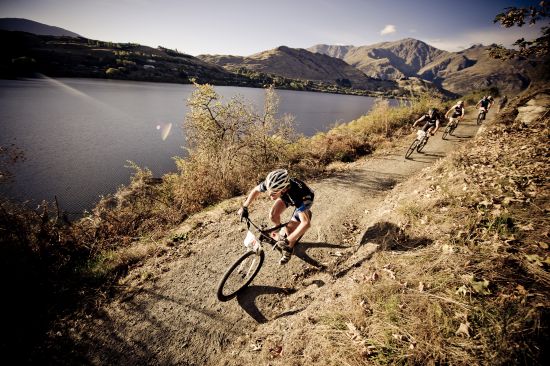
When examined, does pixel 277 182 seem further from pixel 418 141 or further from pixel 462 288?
pixel 418 141

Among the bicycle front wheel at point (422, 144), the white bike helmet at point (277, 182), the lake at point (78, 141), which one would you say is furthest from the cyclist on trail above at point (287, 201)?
the bicycle front wheel at point (422, 144)

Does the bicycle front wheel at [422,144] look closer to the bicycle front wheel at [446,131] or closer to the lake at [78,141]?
the bicycle front wheel at [446,131]

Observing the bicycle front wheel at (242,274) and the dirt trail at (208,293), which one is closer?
the dirt trail at (208,293)

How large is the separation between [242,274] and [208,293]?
93 centimetres

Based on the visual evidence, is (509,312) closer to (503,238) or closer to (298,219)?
(503,238)

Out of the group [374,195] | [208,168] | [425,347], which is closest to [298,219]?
[425,347]

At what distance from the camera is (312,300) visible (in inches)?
221

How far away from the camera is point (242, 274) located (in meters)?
6.08

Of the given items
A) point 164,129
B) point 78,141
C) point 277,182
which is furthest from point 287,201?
point 164,129

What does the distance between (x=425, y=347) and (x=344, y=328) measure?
129 cm

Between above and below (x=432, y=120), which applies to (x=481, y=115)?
above

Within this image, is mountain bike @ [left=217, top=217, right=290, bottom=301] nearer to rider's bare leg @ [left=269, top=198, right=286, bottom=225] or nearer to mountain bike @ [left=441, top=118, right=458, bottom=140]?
rider's bare leg @ [left=269, top=198, right=286, bottom=225]

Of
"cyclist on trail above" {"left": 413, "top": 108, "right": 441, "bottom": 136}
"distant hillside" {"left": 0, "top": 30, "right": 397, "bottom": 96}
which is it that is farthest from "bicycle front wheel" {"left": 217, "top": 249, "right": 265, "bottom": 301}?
"distant hillside" {"left": 0, "top": 30, "right": 397, "bottom": 96}

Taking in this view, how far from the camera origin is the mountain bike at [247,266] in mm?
5562
